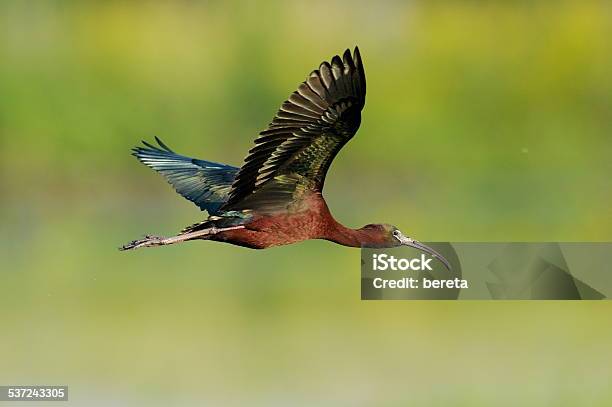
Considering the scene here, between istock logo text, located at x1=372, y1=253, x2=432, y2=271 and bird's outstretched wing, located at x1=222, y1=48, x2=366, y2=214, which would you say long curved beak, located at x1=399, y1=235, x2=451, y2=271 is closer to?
istock logo text, located at x1=372, y1=253, x2=432, y2=271

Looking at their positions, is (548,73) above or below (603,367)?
above

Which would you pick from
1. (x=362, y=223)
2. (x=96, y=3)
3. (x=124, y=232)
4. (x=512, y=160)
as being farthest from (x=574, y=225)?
(x=96, y=3)

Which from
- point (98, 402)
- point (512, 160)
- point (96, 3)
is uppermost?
point (96, 3)

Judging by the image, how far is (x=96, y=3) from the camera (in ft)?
15.8

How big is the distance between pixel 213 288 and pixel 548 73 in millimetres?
1723

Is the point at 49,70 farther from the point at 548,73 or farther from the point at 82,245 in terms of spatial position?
the point at 548,73

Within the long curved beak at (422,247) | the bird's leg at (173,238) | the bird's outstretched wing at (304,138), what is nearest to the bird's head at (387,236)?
the long curved beak at (422,247)

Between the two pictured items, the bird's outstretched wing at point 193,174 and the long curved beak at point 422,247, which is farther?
the long curved beak at point 422,247

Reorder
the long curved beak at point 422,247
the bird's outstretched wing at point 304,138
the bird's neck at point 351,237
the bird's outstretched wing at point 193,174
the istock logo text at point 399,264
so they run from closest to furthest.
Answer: the bird's outstretched wing at point 304,138, the bird's neck at point 351,237, the bird's outstretched wing at point 193,174, the long curved beak at point 422,247, the istock logo text at point 399,264
